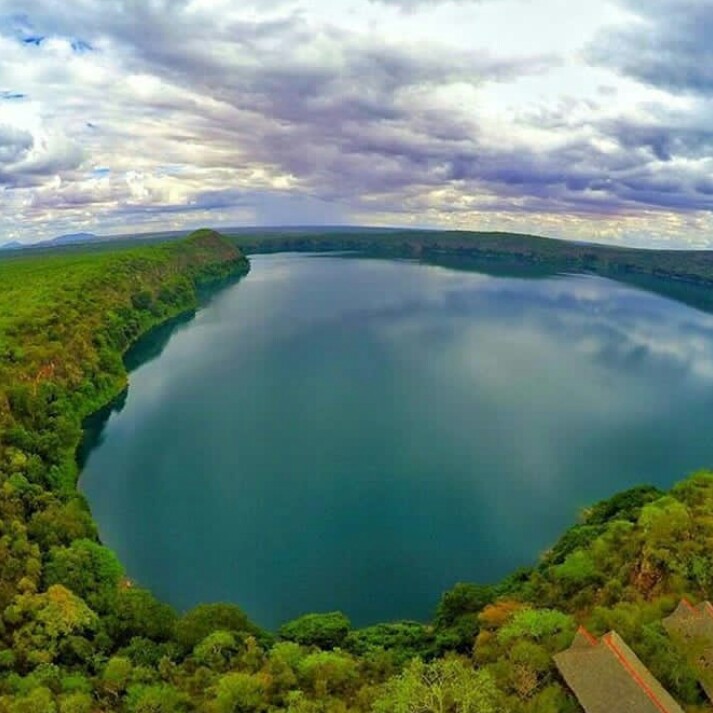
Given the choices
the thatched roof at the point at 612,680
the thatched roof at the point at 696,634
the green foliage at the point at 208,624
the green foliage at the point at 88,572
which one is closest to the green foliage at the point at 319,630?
the green foliage at the point at 208,624

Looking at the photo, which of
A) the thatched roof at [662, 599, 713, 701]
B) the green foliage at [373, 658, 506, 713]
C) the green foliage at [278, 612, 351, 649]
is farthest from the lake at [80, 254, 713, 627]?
the thatched roof at [662, 599, 713, 701]

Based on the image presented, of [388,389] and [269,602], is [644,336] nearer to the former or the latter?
[388,389]

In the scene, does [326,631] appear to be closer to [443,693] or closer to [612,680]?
[443,693]

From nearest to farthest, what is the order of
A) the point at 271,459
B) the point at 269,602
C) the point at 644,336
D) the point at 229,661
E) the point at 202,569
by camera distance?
the point at 229,661 → the point at 269,602 → the point at 202,569 → the point at 271,459 → the point at 644,336

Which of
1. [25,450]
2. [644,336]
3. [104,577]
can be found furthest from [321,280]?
[104,577]

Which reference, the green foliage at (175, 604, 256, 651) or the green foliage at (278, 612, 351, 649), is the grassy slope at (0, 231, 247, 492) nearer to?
the green foliage at (175, 604, 256, 651)

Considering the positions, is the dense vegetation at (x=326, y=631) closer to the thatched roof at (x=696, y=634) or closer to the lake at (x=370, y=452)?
the thatched roof at (x=696, y=634)

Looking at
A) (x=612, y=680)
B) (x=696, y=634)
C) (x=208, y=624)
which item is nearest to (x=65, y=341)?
(x=208, y=624)
